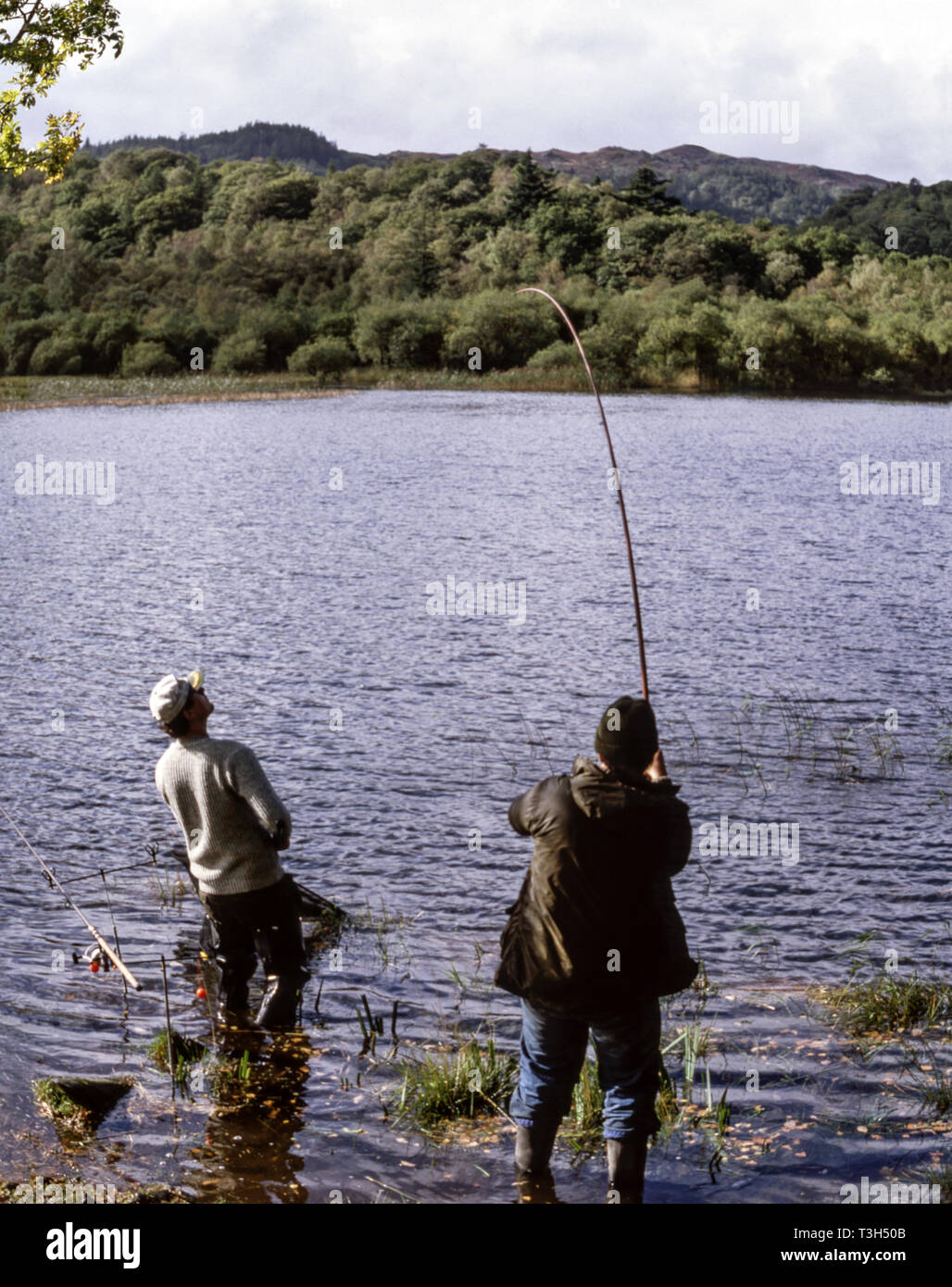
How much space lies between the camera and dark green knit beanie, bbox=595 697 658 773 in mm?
5336

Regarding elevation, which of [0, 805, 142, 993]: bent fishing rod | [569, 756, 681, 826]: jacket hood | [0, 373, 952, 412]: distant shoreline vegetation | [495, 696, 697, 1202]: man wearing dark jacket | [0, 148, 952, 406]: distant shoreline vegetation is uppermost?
[0, 148, 952, 406]: distant shoreline vegetation

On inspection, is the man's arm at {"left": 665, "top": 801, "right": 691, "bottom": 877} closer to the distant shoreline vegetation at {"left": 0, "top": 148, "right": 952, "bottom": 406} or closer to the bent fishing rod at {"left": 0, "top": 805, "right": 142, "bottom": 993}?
the bent fishing rod at {"left": 0, "top": 805, "right": 142, "bottom": 993}

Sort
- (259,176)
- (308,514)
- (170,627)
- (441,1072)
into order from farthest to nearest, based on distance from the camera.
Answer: (259,176)
(308,514)
(170,627)
(441,1072)

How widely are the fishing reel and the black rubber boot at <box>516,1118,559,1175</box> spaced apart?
10.1 ft

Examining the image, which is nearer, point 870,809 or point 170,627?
point 870,809

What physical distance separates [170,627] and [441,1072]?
690 inches

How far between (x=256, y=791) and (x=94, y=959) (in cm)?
175

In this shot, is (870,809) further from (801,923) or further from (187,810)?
(187,810)

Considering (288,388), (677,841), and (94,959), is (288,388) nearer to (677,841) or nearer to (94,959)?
(94,959)

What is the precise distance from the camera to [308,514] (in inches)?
1559

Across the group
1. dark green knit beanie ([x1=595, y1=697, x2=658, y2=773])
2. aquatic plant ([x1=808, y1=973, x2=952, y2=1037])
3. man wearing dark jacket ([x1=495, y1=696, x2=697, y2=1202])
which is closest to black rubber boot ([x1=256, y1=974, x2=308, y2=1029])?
man wearing dark jacket ([x1=495, y1=696, x2=697, y2=1202])

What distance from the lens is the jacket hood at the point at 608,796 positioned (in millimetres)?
5297

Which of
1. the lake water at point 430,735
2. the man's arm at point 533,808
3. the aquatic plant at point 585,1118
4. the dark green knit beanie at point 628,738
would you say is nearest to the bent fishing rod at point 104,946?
the lake water at point 430,735
